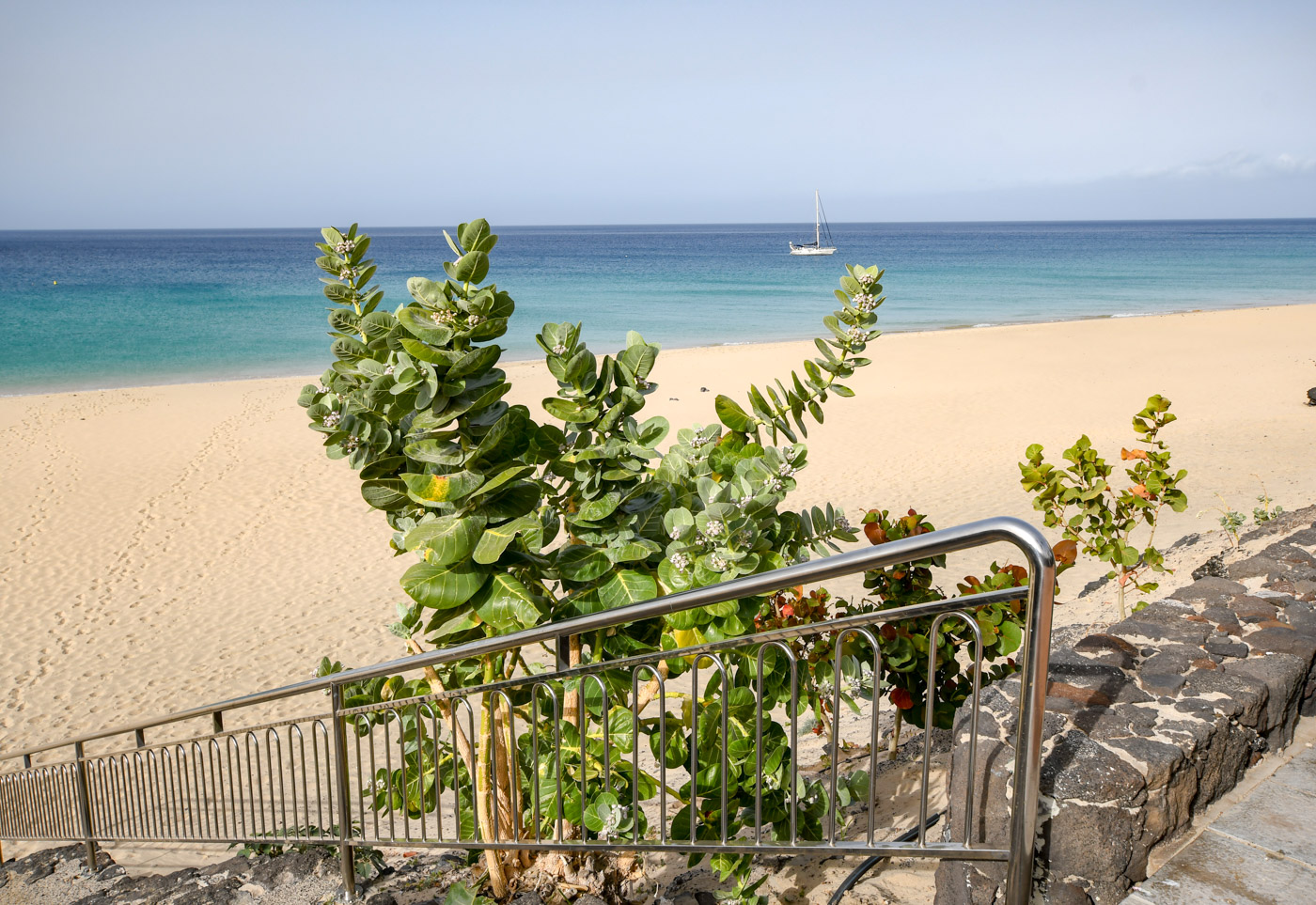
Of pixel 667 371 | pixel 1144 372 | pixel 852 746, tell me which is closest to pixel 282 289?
pixel 667 371

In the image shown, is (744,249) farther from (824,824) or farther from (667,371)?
(824,824)

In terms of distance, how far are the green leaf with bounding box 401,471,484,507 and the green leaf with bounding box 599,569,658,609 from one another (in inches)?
21.1

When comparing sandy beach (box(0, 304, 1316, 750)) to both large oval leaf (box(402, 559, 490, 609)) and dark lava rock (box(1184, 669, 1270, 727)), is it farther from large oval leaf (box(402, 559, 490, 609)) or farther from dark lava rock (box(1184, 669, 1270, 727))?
large oval leaf (box(402, 559, 490, 609))

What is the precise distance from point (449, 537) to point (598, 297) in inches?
1866

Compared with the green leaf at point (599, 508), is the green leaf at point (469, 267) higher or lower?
higher

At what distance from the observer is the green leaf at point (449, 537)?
274 centimetres

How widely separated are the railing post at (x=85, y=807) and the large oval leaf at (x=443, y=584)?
405 cm

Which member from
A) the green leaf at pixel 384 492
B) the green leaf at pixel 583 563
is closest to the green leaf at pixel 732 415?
the green leaf at pixel 583 563

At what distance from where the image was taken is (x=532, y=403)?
19.7 metres

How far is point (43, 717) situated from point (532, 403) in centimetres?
1266

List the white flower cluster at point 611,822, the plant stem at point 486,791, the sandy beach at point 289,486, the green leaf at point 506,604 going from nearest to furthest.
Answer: the green leaf at point 506,604 → the white flower cluster at point 611,822 → the plant stem at point 486,791 → the sandy beach at point 289,486

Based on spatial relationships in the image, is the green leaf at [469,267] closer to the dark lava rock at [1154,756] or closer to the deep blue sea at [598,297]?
the dark lava rock at [1154,756]

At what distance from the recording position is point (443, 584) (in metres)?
2.81

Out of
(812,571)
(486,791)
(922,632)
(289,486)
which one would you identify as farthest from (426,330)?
(289,486)
